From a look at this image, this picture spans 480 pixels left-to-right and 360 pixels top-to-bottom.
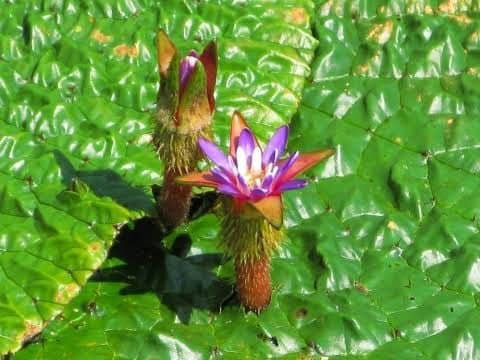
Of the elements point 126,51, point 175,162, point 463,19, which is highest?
point 463,19

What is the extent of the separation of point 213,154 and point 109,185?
37.1 inches

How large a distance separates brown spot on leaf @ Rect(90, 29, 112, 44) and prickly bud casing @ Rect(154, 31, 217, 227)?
133cm

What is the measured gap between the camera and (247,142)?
10.5 feet

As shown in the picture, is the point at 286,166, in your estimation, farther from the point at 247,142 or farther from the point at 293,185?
the point at 247,142

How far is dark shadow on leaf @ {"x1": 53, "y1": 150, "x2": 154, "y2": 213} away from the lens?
394 cm

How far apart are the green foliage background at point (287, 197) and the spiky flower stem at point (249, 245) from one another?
5.6 inches

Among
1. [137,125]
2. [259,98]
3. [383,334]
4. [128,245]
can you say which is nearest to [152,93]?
[137,125]

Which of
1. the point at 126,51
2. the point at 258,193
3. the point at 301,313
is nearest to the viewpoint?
the point at 258,193

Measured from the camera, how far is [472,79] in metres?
4.52

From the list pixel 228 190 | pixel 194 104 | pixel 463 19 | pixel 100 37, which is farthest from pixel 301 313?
pixel 463 19

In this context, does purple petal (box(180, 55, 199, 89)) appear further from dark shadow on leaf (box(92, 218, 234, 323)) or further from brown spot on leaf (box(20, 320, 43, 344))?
brown spot on leaf (box(20, 320, 43, 344))

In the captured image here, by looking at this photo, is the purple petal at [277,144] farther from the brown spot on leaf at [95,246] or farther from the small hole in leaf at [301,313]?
the brown spot on leaf at [95,246]

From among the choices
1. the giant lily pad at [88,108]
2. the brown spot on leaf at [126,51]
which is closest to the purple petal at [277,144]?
the giant lily pad at [88,108]

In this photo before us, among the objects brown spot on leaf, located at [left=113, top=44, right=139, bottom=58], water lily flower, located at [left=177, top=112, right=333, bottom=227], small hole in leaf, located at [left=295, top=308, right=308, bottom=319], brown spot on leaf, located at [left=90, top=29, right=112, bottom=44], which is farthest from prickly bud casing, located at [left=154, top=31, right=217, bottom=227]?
brown spot on leaf, located at [left=90, top=29, right=112, bottom=44]
